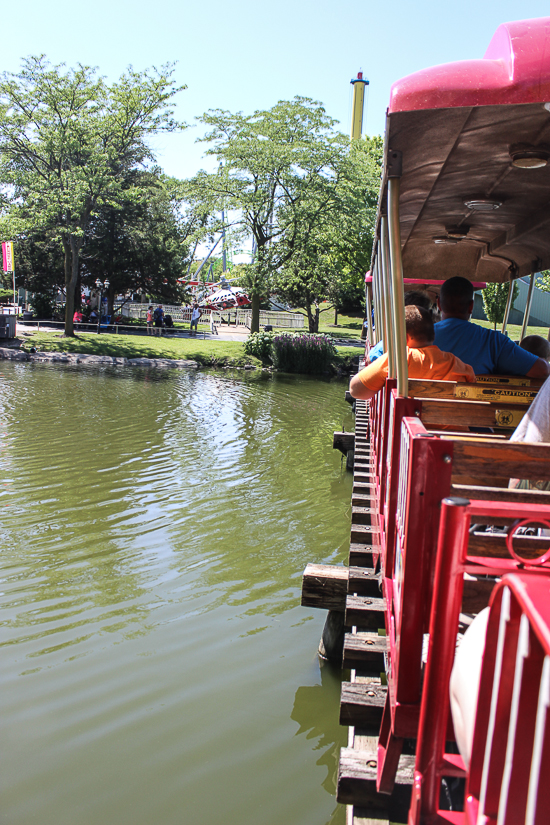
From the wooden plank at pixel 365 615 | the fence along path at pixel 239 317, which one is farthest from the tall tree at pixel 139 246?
the wooden plank at pixel 365 615

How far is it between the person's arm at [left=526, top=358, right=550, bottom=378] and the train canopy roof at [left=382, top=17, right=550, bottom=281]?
3.36ft

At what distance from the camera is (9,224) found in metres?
23.8

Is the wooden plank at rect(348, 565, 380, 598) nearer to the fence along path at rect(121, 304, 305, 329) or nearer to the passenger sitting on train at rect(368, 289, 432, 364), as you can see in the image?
the passenger sitting on train at rect(368, 289, 432, 364)

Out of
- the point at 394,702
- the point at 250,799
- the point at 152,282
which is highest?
the point at 152,282

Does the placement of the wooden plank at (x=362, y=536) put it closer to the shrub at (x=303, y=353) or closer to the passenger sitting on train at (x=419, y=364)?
the passenger sitting on train at (x=419, y=364)

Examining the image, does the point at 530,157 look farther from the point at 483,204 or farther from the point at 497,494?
the point at 497,494

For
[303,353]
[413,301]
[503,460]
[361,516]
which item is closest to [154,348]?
[303,353]

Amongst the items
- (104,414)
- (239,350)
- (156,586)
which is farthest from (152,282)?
(156,586)

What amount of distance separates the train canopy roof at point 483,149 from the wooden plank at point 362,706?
2.34 m

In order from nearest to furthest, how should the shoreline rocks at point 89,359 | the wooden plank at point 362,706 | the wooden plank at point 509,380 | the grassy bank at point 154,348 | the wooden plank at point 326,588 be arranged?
the wooden plank at point 362,706
the wooden plank at point 509,380
the wooden plank at point 326,588
the shoreline rocks at point 89,359
the grassy bank at point 154,348

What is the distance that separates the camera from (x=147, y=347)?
86.8 feet

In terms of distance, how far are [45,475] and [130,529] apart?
242 centimetres

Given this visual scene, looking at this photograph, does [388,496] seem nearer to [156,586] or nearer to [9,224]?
[156,586]

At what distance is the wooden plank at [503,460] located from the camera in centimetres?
186
